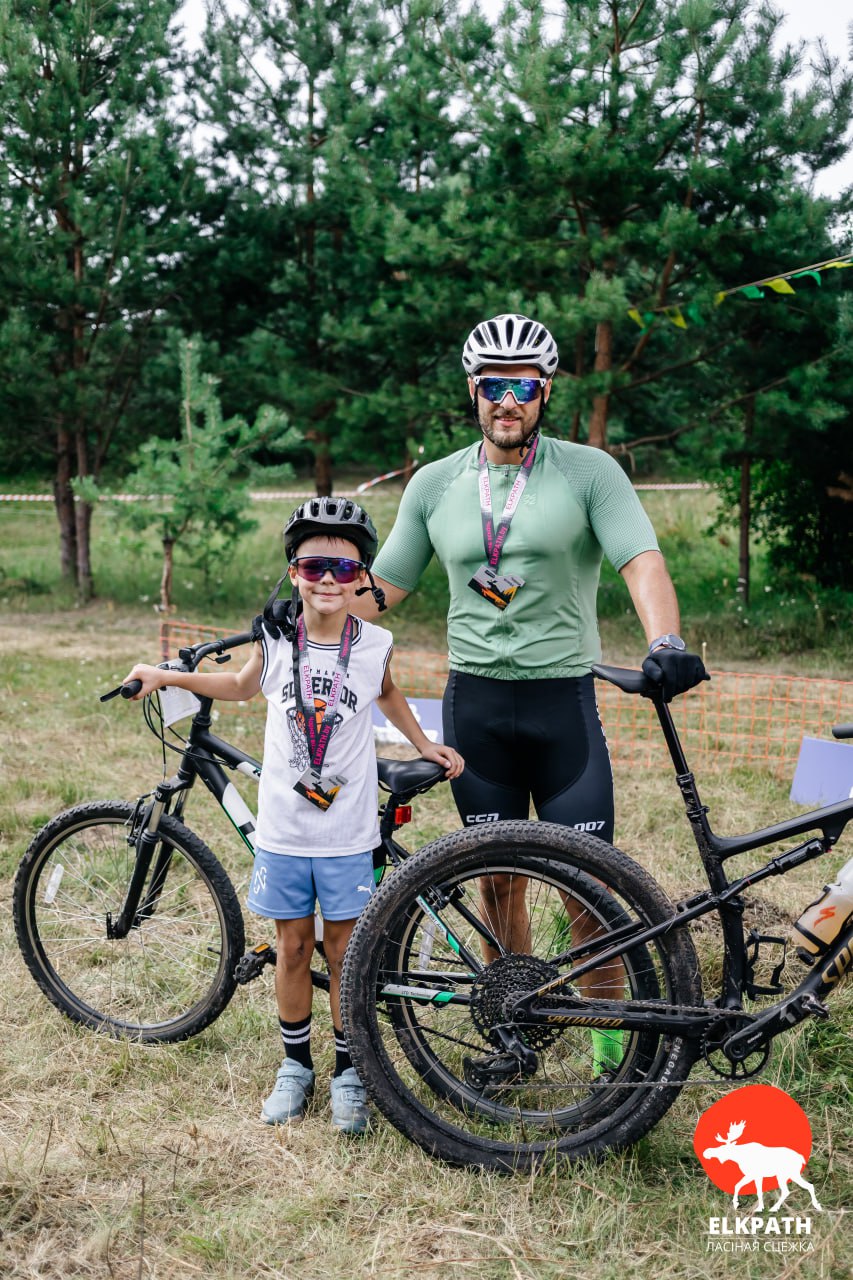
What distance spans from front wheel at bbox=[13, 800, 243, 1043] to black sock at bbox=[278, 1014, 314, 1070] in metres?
0.28

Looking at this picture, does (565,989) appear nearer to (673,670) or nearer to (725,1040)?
(725,1040)

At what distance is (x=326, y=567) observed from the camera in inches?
105

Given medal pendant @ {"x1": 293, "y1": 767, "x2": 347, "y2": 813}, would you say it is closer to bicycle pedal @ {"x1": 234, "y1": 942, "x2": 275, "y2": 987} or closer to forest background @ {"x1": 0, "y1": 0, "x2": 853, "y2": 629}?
bicycle pedal @ {"x1": 234, "y1": 942, "x2": 275, "y2": 987}

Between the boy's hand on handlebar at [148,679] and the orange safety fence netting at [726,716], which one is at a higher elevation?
the boy's hand on handlebar at [148,679]

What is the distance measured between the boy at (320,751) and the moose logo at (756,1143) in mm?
840

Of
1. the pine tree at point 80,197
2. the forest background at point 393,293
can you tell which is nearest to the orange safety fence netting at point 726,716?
the forest background at point 393,293

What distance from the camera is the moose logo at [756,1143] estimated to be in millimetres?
2395

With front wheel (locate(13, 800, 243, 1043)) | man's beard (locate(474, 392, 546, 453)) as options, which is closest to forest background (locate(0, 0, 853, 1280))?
front wheel (locate(13, 800, 243, 1043))

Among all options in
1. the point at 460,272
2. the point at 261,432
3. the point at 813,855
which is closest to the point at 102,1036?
the point at 813,855

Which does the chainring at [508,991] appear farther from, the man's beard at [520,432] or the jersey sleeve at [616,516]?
the man's beard at [520,432]

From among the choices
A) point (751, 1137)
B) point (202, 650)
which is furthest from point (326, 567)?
point (751, 1137)

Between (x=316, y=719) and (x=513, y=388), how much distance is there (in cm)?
93

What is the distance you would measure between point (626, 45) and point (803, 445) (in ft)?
12.2

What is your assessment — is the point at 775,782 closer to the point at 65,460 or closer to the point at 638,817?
the point at 638,817
